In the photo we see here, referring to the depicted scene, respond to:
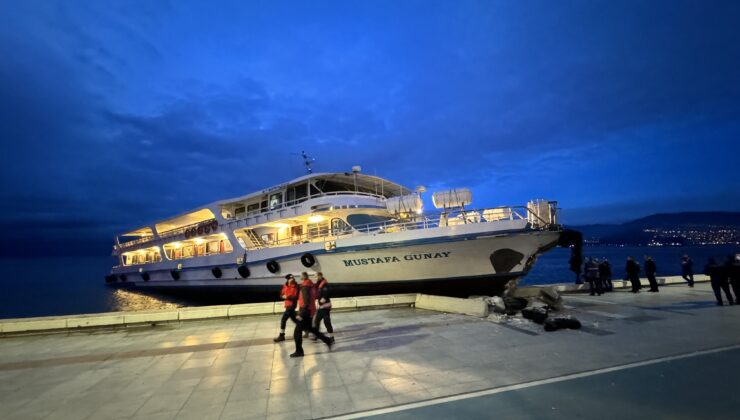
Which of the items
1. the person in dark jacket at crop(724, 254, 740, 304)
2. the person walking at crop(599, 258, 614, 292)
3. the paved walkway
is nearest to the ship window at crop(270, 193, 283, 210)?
the paved walkway

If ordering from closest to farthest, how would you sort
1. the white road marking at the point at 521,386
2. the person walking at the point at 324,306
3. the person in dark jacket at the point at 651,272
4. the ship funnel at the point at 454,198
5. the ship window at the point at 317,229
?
1. the white road marking at the point at 521,386
2. the person walking at the point at 324,306
3. the person in dark jacket at the point at 651,272
4. the ship funnel at the point at 454,198
5. the ship window at the point at 317,229

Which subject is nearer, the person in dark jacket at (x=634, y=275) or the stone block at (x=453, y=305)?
the stone block at (x=453, y=305)

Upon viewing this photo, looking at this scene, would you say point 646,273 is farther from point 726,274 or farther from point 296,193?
point 296,193

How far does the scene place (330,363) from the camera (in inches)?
225

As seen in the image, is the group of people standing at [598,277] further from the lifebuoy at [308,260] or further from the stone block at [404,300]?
the lifebuoy at [308,260]

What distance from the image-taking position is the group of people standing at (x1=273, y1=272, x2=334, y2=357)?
6.17 meters

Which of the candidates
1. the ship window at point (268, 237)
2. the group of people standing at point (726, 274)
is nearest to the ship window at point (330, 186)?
the ship window at point (268, 237)

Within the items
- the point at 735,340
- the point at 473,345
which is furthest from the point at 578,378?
the point at 735,340

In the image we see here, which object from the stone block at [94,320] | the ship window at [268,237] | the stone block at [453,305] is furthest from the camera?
the ship window at [268,237]

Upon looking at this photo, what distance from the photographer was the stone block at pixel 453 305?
348 inches

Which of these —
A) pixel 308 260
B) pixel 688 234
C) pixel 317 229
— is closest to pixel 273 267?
pixel 308 260

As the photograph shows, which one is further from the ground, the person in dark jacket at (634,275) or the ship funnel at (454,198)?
the ship funnel at (454,198)

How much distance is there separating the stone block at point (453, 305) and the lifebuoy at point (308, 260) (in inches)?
217

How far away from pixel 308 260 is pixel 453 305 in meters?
7.10
